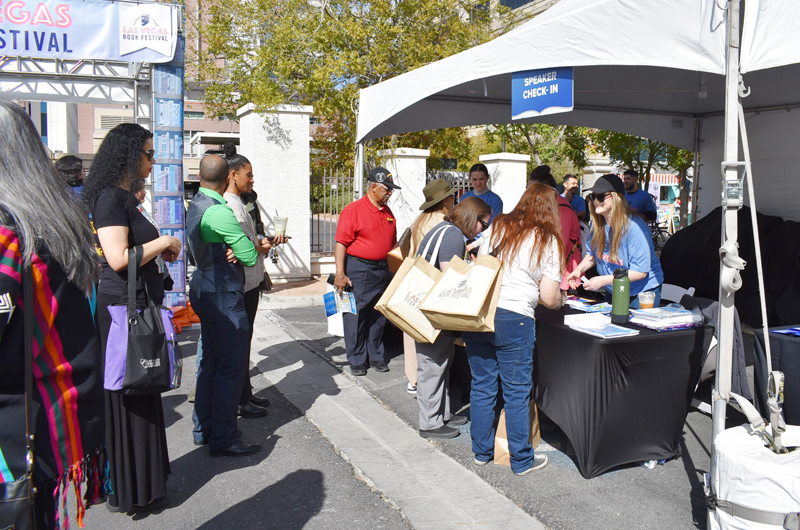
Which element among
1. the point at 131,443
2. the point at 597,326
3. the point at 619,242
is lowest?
the point at 131,443

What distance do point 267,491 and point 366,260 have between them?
8.33ft

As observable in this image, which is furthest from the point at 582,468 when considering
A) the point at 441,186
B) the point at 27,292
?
the point at 27,292

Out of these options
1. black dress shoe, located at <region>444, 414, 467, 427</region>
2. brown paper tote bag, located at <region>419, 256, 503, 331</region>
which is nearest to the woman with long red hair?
brown paper tote bag, located at <region>419, 256, 503, 331</region>

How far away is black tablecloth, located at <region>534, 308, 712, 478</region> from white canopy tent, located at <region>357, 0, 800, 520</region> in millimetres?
516

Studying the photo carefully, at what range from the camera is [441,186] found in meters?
4.60

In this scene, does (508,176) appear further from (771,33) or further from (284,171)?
(771,33)

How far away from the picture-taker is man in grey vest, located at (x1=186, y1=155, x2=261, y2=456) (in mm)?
3617

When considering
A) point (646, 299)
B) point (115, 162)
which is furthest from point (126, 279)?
point (646, 299)

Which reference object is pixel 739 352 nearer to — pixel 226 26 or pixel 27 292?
pixel 27 292

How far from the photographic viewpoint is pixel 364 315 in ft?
18.8

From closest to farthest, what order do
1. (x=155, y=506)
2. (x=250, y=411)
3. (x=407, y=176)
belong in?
(x=155, y=506) < (x=250, y=411) < (x=407, y=176)

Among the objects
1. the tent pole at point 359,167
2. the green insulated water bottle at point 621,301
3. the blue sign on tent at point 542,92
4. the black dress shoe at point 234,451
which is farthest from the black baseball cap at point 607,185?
the black dress shoe at point 234,451

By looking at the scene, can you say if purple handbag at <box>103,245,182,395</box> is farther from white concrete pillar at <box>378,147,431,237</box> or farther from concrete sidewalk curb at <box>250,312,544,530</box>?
white concrete pillar at <box>378,147,431,237</box>

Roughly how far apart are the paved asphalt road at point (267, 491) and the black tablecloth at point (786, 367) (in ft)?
7.62
